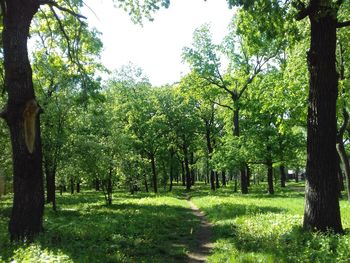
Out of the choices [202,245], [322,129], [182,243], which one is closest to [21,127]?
[182,243]

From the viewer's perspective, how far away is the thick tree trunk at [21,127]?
422 inches

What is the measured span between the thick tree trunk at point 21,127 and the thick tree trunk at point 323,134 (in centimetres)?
766

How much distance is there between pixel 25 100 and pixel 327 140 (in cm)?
839

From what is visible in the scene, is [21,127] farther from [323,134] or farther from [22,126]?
[323,134]

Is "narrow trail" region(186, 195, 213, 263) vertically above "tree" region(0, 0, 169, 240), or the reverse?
"tree" region(0, 0, 169, 240)

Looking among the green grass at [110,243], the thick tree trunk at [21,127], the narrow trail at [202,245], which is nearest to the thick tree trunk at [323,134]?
the narrow trail at [202,245]

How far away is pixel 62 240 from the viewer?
10.7 meters

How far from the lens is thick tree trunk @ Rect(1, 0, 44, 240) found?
35.2 feet

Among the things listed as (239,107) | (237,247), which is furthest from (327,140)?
(239,107)

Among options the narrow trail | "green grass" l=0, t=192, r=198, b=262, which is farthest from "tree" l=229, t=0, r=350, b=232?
"green grass" l=0, t=192, r=198, b=262

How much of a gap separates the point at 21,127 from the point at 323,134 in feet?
27.3

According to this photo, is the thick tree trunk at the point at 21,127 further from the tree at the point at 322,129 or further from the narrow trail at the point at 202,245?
the tree at the point at 322,129

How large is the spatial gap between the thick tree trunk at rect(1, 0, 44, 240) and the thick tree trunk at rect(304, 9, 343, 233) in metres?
7.66

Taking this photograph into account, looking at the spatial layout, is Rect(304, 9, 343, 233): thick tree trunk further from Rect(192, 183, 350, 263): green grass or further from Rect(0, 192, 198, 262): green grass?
Rect(0, 192, 198, 262): green grass
